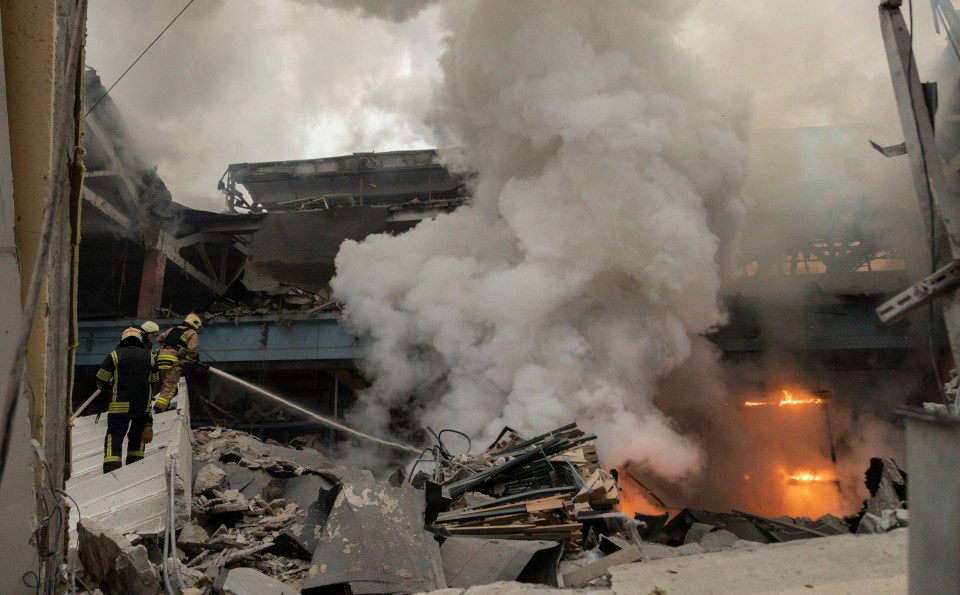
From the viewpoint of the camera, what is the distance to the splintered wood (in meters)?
4.50

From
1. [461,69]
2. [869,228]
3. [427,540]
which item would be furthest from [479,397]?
[869,228]

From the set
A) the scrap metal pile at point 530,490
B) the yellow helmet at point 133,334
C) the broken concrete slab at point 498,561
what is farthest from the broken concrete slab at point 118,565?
the yellow helmet at point 133,334

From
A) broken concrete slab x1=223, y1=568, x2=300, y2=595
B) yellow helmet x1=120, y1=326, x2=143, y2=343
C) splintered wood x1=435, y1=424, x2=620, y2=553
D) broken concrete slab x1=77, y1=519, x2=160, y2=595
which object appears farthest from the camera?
yellow helmet x1=120, y1=326, x2=143, y2=343

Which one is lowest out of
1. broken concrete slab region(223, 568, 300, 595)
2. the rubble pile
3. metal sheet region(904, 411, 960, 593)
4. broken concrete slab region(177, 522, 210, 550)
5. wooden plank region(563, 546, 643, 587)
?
wooden plank region(563, 546, 643, 587)

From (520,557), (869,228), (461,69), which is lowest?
(520,557)

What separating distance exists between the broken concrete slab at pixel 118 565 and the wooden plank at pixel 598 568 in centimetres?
254

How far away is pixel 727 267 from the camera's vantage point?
11.7 meters

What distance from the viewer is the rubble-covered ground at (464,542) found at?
318 centimetres

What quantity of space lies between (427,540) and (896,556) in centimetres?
311

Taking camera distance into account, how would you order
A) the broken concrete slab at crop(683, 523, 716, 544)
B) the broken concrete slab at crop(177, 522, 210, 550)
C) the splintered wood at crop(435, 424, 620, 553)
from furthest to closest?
the broken concrete slab at crop(683, 523, 716, 544) → the splintered wood at crop(435, 424, 620, 553) → the broken concrete slab at crop(177, 522, 210, 550)

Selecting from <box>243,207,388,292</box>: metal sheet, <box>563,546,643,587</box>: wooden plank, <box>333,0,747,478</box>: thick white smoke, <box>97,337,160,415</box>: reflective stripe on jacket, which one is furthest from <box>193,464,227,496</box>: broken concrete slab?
<box>243,207,388,292</box>: metal sheet

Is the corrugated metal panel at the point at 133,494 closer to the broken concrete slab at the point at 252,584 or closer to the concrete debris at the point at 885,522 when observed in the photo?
the broken concrete slab at the point at 252,584

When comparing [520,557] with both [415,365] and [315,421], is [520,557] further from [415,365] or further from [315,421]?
[315,421]

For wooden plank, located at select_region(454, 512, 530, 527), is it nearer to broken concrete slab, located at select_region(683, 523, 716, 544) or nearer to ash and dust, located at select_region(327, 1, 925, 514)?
broken concrete slab, located at select_region(683, 523, 716, 544)
